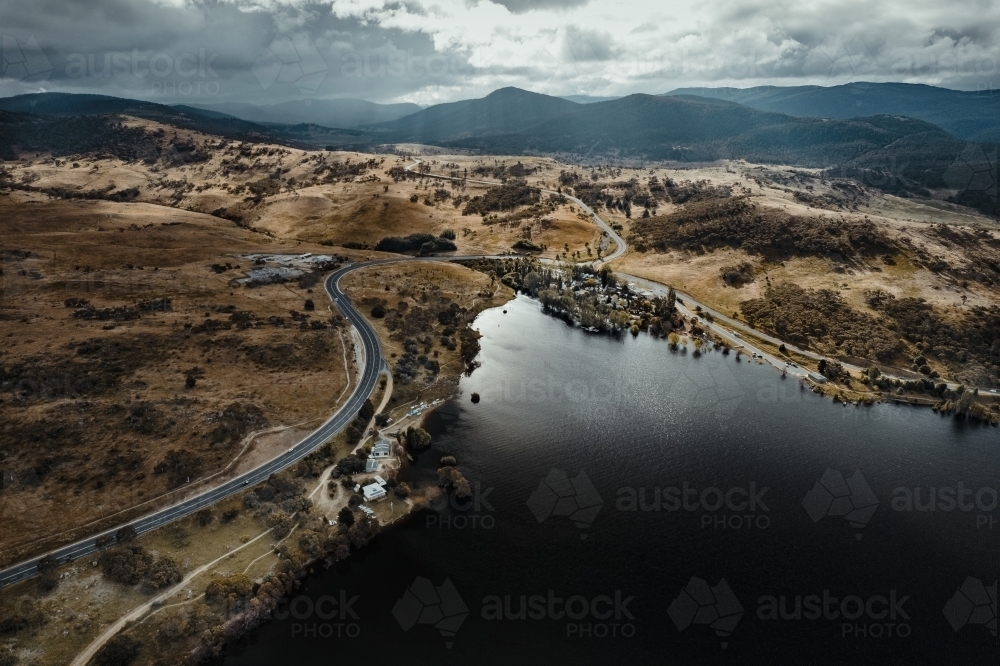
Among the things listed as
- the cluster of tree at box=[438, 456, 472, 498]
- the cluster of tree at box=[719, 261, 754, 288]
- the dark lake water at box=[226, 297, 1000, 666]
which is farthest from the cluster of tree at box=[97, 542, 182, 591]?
the cluster of tree at box=[719, 261, 754, 288]

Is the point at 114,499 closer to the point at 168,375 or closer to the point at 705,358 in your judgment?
the point at 168,375

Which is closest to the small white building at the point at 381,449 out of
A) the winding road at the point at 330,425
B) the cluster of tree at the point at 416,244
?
the winding road at the point at 330,425

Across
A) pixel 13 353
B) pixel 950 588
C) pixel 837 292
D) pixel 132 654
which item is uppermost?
pixel 837 292

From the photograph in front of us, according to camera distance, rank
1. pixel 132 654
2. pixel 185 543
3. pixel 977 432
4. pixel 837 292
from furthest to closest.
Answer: pixel 837 292 → pixel 977 432 → pixel 185 543 → pixel 132 654

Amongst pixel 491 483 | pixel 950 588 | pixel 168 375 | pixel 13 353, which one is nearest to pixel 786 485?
pixel 950 588
